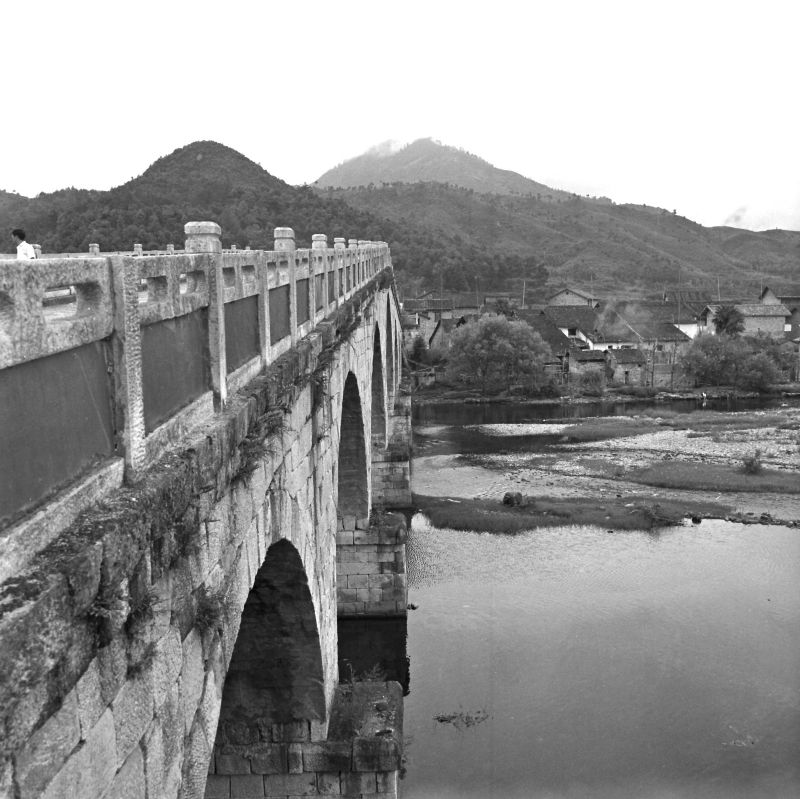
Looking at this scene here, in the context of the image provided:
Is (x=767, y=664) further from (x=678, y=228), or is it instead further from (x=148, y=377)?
(x=678, y=228)

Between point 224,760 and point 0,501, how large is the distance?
9574 mm

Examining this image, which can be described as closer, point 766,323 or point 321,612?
point 321,612

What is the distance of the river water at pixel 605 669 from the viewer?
16.0 meters

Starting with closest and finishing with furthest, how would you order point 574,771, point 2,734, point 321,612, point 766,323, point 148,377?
point 2,734
point 148,377
point 321,612
point 574,771
point 766,323

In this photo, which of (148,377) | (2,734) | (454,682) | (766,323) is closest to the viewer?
(2,734)

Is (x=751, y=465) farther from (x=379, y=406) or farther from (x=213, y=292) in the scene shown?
(x=213, y=292)

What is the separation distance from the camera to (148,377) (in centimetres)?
498

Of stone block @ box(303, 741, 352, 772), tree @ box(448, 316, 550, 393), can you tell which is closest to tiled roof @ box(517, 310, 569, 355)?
tree @ box(448, 316, 550, 393)

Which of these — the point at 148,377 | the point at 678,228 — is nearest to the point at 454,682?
the point at 148,377

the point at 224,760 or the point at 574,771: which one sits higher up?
the point at 224,760

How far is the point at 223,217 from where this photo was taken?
76.1 meters

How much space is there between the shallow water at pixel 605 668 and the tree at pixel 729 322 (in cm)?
4819

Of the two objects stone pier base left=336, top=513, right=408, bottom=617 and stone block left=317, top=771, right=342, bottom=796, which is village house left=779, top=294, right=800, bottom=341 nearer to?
stone pier base left=336, top=513, right=408, bottom=617

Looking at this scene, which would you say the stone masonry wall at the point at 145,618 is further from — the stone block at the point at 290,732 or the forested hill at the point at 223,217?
the forested hill at the point at 223,217
